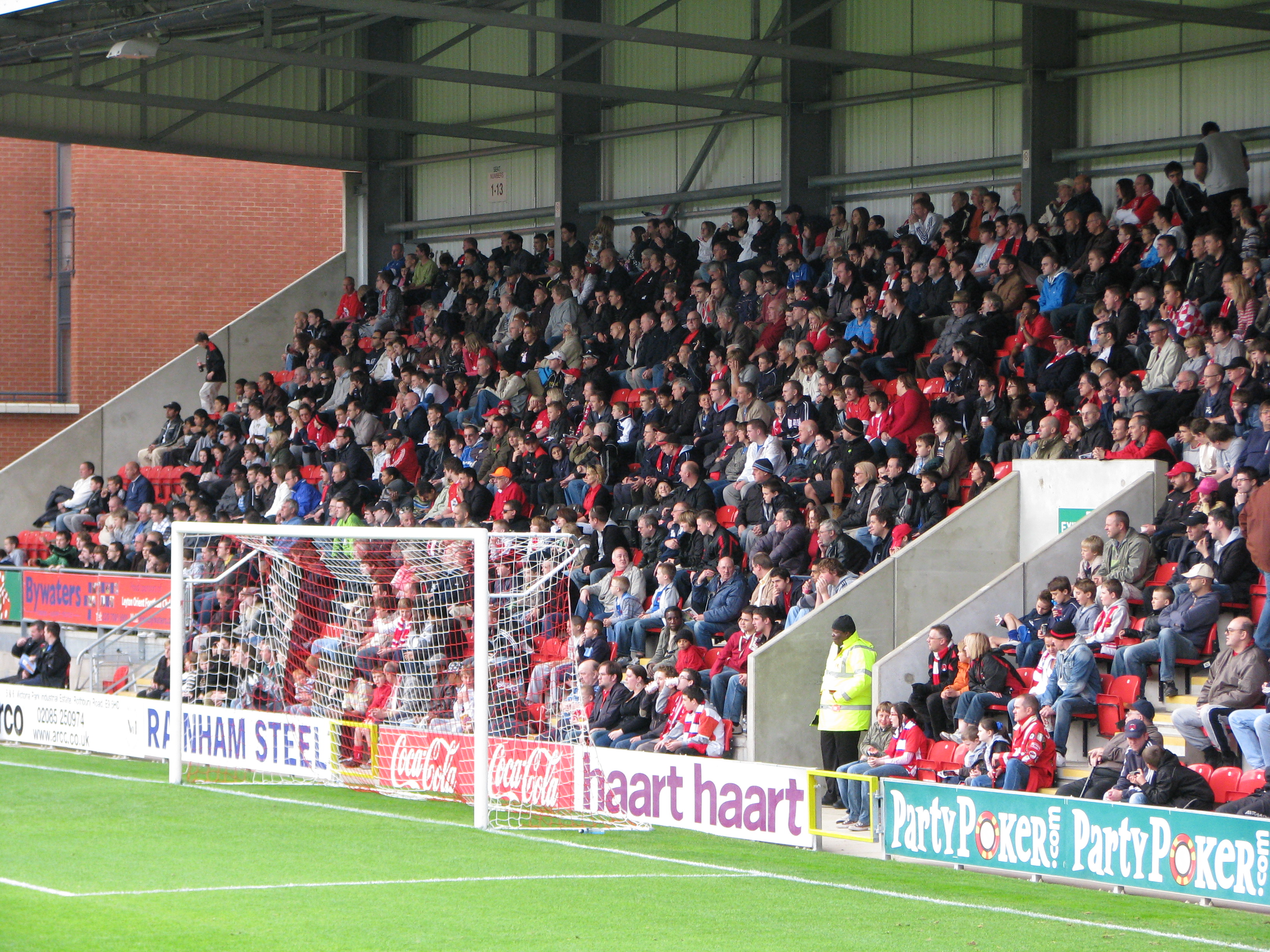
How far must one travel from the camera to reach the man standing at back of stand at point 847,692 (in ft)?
48.9

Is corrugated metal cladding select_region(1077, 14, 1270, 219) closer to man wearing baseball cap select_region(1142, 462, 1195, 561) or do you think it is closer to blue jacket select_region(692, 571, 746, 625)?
man wearing baseball cap select_region(1142, 462, 1195, 561)

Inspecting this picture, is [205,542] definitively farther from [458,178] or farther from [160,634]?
[458,178]

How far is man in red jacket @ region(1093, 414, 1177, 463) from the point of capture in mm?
15680

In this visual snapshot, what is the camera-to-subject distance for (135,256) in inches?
1315

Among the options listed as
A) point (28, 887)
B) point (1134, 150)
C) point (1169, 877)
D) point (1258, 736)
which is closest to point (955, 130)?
point (1134, 150)

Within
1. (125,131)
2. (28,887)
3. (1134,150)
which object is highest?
(125,131)

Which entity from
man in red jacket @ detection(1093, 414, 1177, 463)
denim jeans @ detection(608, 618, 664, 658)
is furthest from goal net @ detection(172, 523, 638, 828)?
man in red jacket @ detection(1093, 414, 1177, 463)

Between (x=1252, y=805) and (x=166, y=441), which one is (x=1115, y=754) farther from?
(x=166, y=441)

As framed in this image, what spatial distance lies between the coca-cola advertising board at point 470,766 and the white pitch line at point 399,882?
279 cm

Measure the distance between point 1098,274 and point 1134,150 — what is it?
336cm

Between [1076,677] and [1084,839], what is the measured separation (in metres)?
2.59

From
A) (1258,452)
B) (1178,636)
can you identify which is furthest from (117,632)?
(1258,452)

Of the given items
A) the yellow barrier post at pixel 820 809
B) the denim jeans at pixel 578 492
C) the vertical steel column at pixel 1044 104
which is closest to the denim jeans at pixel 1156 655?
the yellow barrier post at pixel 820 809

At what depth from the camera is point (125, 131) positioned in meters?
27.3
